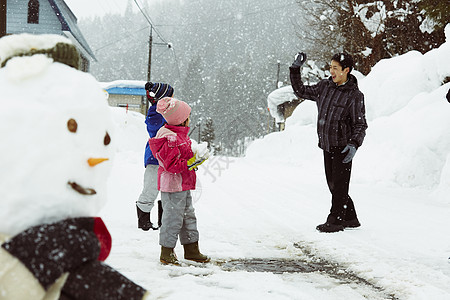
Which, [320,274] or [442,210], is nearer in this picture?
[320,274]

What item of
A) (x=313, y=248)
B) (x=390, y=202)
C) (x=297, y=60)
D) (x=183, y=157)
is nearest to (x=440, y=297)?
(x=313, y=248)

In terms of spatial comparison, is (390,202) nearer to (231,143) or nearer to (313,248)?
(313,248)

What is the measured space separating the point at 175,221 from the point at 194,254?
1.02 feet

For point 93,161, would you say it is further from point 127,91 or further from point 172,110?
point 127,91

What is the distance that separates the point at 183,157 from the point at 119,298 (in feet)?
6.56

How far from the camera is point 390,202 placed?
23.1 ft

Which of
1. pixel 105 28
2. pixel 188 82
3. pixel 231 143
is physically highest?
pixel 105 28

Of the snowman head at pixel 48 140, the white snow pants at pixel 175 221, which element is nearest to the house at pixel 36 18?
the white snow pants at pixel 175 221

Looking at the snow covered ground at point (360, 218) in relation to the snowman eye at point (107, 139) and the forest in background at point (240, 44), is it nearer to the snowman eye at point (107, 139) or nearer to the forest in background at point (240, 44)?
the snowman eye at point (107, 139)

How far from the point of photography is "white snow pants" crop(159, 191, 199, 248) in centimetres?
342

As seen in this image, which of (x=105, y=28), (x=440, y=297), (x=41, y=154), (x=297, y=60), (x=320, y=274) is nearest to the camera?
(x=41, y=154)

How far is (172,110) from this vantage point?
11.1 ft

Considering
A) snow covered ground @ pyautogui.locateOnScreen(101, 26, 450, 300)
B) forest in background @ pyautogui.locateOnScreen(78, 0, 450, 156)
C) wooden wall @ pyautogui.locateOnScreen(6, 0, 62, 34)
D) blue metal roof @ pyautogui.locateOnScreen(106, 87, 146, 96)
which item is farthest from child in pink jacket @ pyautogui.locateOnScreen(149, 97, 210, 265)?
blue metal roof @ pyautogui.locateOnScreen(106, 87, 146, 96)

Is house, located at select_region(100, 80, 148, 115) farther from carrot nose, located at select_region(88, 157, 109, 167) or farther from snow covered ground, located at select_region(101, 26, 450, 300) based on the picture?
carrot nose, located at select_region(88, 157, 109, 167)
